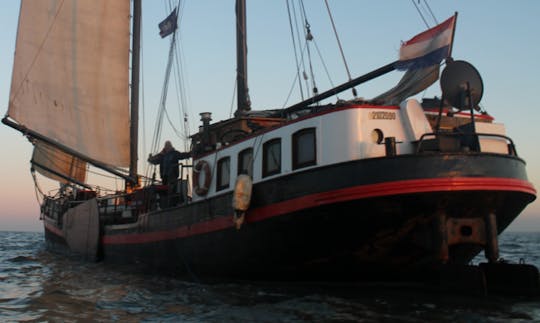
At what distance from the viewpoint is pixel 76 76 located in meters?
19.6

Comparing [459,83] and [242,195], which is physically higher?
[459,83]

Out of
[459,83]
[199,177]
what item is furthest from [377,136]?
[199,177]

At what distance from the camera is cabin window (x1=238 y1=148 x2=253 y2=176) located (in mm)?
11039

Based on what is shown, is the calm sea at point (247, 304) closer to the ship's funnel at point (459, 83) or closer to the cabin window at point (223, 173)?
the cabin window at point (223, 173)

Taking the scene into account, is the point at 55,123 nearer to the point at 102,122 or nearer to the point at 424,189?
the point at 102,122

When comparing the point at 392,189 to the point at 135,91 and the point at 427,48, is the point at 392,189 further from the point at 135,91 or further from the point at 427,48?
the point at 135,91

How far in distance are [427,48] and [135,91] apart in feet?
47.4

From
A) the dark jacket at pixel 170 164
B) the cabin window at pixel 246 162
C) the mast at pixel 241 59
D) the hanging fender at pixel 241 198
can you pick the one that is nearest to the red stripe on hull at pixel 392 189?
the hanging fender at pixel 241 198

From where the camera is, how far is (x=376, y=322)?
7.41 meters

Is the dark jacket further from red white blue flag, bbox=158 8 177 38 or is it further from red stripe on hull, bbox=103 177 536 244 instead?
red white blue flag, bbox=158 8 177 38

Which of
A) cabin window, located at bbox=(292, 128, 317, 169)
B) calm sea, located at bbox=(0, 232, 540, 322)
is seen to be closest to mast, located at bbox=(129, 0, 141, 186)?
calm sea, located at bbox=(0, 232, 540, 322)

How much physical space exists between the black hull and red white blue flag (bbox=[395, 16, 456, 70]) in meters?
2.27

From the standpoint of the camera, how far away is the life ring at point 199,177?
12.2 metres

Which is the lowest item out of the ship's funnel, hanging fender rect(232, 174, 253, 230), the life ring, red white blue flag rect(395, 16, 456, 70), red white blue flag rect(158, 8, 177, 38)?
hanging fender rect(232, 174, 253, 230)
